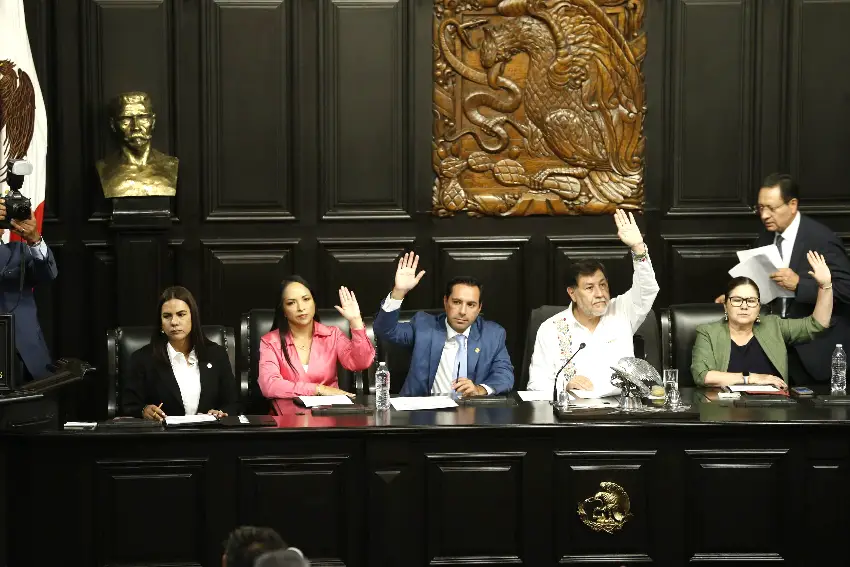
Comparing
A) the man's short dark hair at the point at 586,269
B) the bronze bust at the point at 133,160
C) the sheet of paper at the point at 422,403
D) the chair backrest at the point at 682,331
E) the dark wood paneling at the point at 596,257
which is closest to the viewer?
the sheet of paper at the point at 422,403

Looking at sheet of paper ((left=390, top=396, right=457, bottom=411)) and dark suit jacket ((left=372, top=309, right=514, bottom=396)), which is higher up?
dark suit jacket ((left=372, top=309, right=514, bottom=396))

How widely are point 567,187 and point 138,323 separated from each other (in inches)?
104

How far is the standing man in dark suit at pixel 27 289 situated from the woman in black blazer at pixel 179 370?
2.78ft

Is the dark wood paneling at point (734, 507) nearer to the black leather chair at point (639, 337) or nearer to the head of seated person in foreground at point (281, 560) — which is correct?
the black leather chair at point (639, 337)

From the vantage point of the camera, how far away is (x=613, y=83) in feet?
25.0

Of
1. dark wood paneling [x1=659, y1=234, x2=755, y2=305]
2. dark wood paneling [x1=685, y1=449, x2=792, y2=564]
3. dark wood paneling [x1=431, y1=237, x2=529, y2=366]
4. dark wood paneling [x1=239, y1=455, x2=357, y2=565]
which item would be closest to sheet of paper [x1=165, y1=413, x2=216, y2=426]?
dark wood paneling [x1=239, y1=455, x2=357, y2=565]

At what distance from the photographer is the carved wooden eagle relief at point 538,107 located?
755 cm

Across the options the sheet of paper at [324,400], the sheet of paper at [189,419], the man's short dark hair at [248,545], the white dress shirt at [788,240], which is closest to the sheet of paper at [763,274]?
the white dress shirt at [788,240]

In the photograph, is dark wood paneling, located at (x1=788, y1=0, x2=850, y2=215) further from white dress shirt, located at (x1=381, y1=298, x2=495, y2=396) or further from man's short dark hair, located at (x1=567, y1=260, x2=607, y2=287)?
white dress shirt, located at (x1=381, y1=298, x2=495, y2=396)

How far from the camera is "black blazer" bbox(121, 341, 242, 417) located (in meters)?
5.46

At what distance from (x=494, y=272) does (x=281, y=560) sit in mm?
5402

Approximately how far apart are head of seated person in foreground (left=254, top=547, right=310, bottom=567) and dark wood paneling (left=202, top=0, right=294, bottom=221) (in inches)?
207

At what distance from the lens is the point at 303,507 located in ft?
16.1

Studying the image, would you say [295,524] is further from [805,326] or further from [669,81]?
[669,81]
